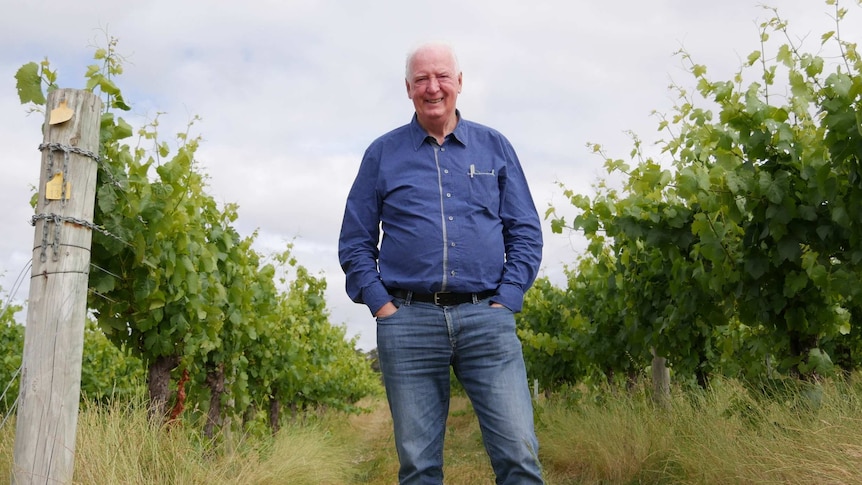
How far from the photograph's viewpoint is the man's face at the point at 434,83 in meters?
2.94

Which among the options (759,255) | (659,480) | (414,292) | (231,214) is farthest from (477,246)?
(231,214)

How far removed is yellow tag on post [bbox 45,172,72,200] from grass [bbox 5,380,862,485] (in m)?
1.26

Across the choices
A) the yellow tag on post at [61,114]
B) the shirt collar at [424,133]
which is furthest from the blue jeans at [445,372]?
the yellow tag on post at [61,114]

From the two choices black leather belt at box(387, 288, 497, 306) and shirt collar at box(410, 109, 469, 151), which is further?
shirt collar at box(410, 109, 469, 151)

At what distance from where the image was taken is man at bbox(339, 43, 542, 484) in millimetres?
2838

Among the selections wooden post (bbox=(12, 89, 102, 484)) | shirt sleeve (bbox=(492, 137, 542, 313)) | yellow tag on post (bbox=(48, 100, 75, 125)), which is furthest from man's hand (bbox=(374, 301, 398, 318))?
yellow tag on post (bbox=(48, 100, 75, 125))

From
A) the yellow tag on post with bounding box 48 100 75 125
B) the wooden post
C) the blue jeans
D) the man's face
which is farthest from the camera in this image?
the yellow tag on post with bounding box 48 100 75 125

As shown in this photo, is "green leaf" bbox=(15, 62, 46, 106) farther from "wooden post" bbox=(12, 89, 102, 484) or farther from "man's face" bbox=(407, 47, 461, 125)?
"man's face" bbox=(407, 47, 461, 125)

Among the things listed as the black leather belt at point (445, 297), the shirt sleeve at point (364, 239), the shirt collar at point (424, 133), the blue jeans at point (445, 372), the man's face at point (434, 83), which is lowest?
the blue jeans at point (445, 372)

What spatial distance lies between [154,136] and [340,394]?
56.4 feet

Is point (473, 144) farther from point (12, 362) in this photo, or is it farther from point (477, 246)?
point (12, 362)

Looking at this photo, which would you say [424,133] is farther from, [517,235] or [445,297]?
[445,297]

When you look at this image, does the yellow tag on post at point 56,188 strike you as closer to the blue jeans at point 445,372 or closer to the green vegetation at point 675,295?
the green vegetation at point 675,295

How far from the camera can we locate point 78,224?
345 cm
